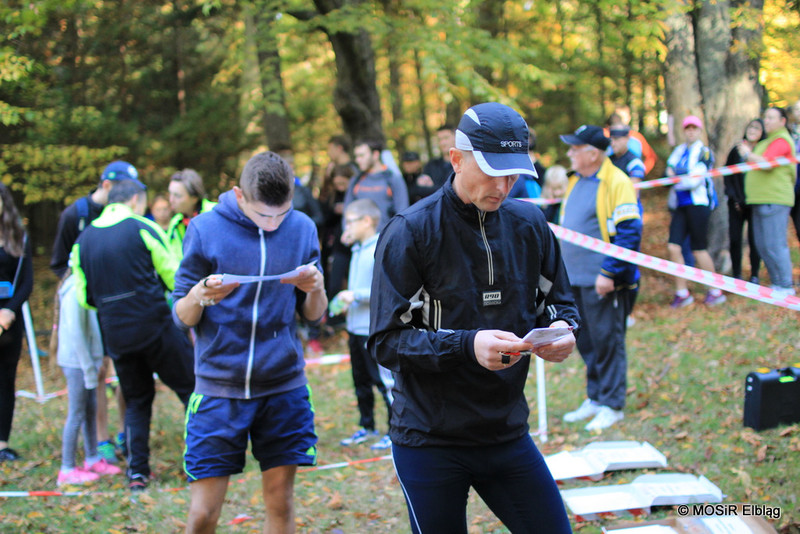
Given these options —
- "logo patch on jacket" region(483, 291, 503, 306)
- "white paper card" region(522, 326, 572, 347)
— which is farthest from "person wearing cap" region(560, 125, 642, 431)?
"white paper card" region(522, 326, 572, 347)

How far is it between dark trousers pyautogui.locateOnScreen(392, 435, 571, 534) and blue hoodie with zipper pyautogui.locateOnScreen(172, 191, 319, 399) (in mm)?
1090

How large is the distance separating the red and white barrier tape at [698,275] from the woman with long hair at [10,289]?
469cm

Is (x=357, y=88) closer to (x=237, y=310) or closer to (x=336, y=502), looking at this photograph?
(x=336, y=502)

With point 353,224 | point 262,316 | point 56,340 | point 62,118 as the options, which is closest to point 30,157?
point 62,118

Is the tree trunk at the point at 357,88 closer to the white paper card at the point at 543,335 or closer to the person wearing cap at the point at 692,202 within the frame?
the person wearing cap at the point at 692,202

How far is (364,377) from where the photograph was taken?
651cm

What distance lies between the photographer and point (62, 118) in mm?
12094

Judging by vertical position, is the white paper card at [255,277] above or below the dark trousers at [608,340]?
above

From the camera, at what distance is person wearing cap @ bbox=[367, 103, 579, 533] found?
2.45 meters

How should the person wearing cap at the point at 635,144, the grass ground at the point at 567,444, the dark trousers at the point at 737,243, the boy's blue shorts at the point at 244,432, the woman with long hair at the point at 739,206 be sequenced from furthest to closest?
the dark trousers at the point at 737,243
the woman with long hair at the point at 739,206
the person wearing cap at the point at 635,144
the grass ground at the point at 567,444
the boy's blue shorts at the point at 244,432

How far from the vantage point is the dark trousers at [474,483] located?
2.55 meters

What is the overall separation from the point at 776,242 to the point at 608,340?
381 centimetres

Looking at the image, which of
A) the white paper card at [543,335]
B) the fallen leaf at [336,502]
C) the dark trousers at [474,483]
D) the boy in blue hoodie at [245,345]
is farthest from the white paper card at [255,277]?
the fallen leaf at [336,502]

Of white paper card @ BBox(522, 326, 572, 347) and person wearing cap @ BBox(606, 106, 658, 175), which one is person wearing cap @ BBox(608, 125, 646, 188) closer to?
person wearing cap @ BBox(606, 106, 658, 175)
